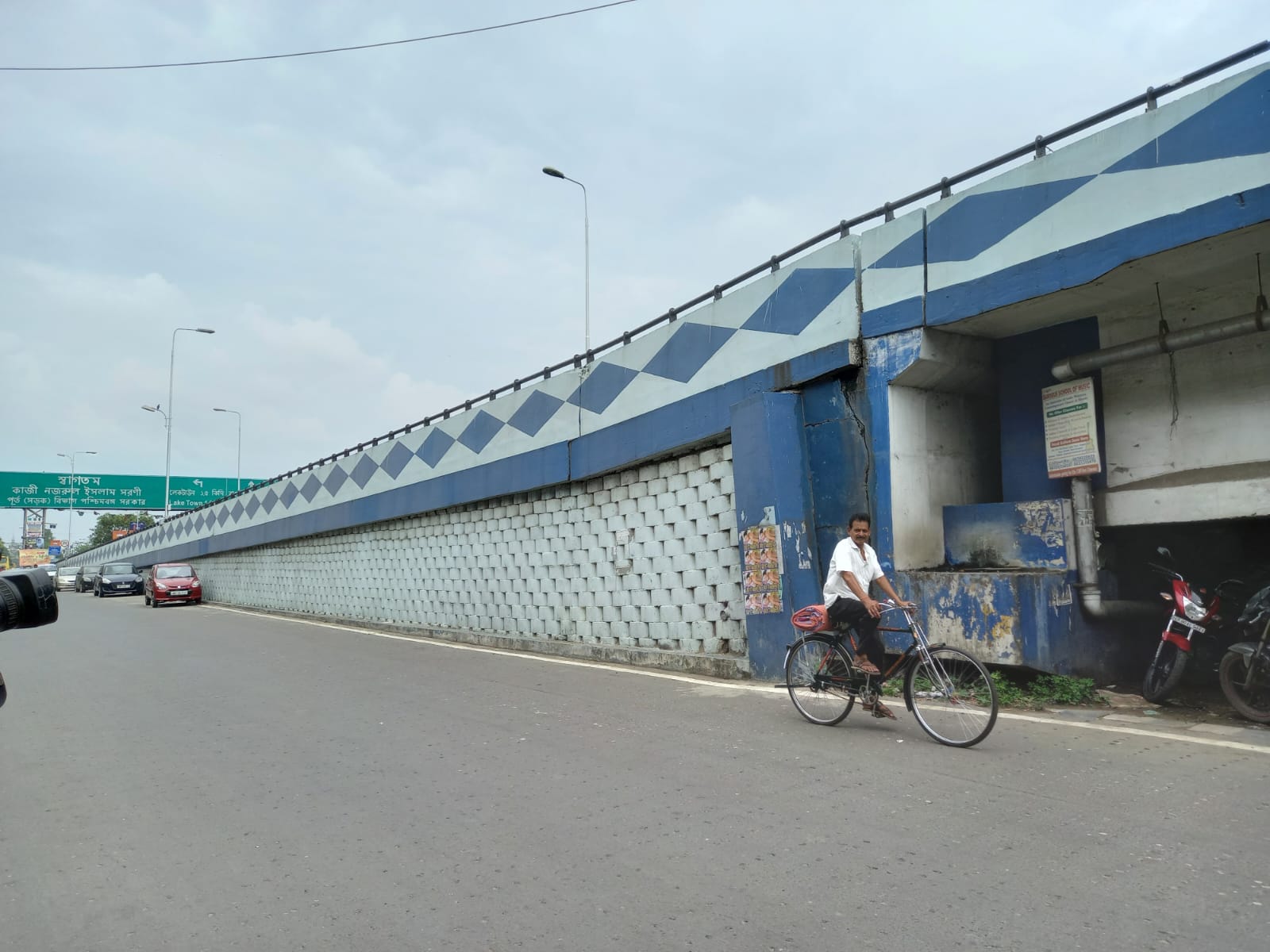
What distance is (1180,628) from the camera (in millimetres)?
7297

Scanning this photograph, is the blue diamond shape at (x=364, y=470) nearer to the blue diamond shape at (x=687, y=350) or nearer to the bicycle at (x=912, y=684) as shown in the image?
the blue diamond shape at (x=687, y=350)

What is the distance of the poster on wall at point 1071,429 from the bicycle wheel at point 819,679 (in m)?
3.67

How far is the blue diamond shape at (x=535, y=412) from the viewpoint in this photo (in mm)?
15203

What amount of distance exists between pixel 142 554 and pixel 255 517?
22328 millimetres

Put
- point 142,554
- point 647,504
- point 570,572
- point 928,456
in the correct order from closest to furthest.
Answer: point 928,456 < point 647,504 < point 570,572 < point 142,554

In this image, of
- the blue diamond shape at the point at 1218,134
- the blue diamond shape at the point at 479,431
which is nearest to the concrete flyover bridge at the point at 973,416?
the blue diamond shape at the point at 1218,134

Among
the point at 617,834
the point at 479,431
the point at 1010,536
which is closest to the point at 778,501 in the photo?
the point at 1010,536

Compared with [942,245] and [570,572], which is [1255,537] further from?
[570,572]

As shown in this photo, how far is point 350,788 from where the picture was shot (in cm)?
534

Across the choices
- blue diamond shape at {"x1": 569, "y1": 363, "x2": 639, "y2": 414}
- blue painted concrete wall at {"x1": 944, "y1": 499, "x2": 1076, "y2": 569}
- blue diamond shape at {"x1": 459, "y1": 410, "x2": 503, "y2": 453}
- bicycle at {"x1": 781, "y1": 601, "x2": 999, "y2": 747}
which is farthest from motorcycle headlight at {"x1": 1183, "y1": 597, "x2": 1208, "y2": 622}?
Result: blue diamond shape at {"x1": 459, "y1": 410, "x2": 503, "y2": 453}

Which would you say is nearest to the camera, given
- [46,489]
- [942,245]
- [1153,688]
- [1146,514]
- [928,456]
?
[1153,688]

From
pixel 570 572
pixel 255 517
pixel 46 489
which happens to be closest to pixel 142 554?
pixel 46 489

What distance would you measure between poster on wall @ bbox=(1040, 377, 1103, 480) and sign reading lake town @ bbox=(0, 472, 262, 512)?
56.0 metres

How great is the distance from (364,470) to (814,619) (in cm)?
1763
